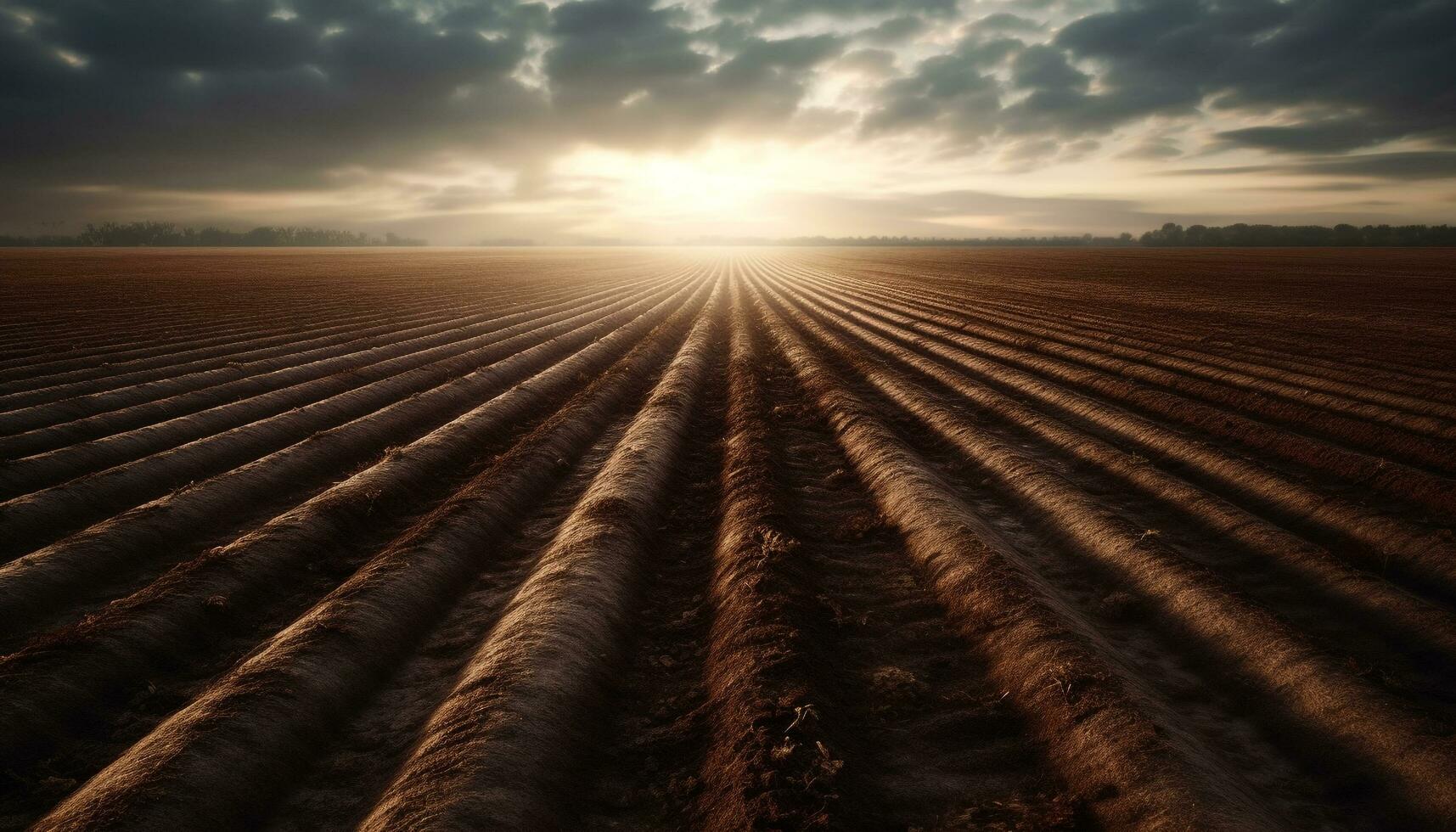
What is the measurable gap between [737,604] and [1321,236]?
134789mm

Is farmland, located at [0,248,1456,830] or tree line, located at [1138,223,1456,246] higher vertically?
tree line, located at [1138,223,1456,246]

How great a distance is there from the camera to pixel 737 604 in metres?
4.32

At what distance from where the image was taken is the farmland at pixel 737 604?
2.89 meters

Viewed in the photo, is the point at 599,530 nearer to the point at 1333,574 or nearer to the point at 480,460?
the point at 480,460

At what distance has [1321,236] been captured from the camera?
334 feet

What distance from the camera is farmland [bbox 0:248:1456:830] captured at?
289cm

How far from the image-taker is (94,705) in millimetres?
3633

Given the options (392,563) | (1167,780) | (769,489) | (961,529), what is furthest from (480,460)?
(1167,780)

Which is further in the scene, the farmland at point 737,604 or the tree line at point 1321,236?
the tree line at point 1321,236

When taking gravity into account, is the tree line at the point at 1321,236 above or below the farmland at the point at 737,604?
above

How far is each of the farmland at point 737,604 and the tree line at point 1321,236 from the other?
369 feet

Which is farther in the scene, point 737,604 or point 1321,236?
point 1321,236

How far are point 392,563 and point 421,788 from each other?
2.42m

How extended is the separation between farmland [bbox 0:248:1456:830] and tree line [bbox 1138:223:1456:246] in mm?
112375
